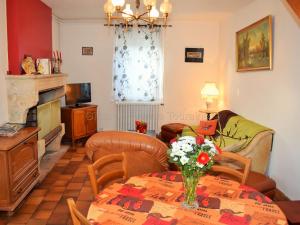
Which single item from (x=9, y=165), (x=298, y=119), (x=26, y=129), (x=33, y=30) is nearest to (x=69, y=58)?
(x=33, y=30)

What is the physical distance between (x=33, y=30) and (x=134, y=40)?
228cm

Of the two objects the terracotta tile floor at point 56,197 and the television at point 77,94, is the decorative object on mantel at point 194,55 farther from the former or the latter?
the terracotta tile floor at point 56,197

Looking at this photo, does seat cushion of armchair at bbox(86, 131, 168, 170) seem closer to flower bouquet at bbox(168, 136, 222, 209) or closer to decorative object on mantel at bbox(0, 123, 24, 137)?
flower bouquet at bbox(168, 136, 222, 209)

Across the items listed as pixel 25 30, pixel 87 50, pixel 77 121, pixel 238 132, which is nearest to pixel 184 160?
pixel 238 132

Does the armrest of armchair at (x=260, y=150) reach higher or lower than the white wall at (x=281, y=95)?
lower

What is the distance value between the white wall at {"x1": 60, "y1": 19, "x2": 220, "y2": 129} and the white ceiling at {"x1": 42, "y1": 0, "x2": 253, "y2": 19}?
0.62 metres

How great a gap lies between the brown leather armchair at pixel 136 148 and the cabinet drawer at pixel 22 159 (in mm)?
823

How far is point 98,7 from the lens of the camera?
4816 mm

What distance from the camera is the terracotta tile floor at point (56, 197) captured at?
110 inches

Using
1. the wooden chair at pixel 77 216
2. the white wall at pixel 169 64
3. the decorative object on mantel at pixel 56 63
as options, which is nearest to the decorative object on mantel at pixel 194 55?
the white wall at pixel 169 64

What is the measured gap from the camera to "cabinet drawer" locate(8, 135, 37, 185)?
9.29ft

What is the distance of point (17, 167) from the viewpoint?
9.67 feet

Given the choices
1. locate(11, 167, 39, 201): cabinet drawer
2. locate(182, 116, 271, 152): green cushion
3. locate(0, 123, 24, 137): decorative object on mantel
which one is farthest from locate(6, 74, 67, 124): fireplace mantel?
locate(182, 116, 271, 152): green cushion

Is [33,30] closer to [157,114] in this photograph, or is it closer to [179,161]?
[157,114]
